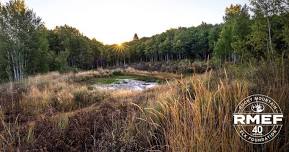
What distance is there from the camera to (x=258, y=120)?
199 centimetres

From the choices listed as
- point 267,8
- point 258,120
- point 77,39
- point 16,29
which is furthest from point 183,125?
point 77,39

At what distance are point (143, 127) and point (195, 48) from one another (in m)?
59.1

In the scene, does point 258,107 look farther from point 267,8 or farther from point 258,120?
point 267,8

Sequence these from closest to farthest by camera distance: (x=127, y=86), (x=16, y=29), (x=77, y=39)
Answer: (x=127, y=86) → (x=16, y=29) → (x=77, y=39)

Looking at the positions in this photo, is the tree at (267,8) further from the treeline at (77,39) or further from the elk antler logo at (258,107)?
the elk antler logo at (258,107)

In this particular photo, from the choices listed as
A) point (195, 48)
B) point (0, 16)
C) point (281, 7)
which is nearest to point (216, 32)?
point (195, 48)

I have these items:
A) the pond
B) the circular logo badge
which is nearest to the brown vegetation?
the circular logo badge

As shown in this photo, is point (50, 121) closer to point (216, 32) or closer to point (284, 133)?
point (284, 133)

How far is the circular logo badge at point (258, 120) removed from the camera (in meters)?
1.94

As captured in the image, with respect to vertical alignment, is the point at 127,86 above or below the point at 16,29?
below

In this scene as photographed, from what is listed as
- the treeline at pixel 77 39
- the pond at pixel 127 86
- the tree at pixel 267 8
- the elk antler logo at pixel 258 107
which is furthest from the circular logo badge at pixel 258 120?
the tree at pixel 267 8

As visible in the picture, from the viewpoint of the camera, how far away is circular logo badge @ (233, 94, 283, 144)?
6.38ft

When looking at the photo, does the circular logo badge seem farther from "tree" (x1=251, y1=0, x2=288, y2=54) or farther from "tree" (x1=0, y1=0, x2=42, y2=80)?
"tree" (x1=0, y1=0, x2=42, y2=80)

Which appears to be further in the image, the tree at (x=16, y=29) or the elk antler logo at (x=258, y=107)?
the tree at (x=16, y=29)
